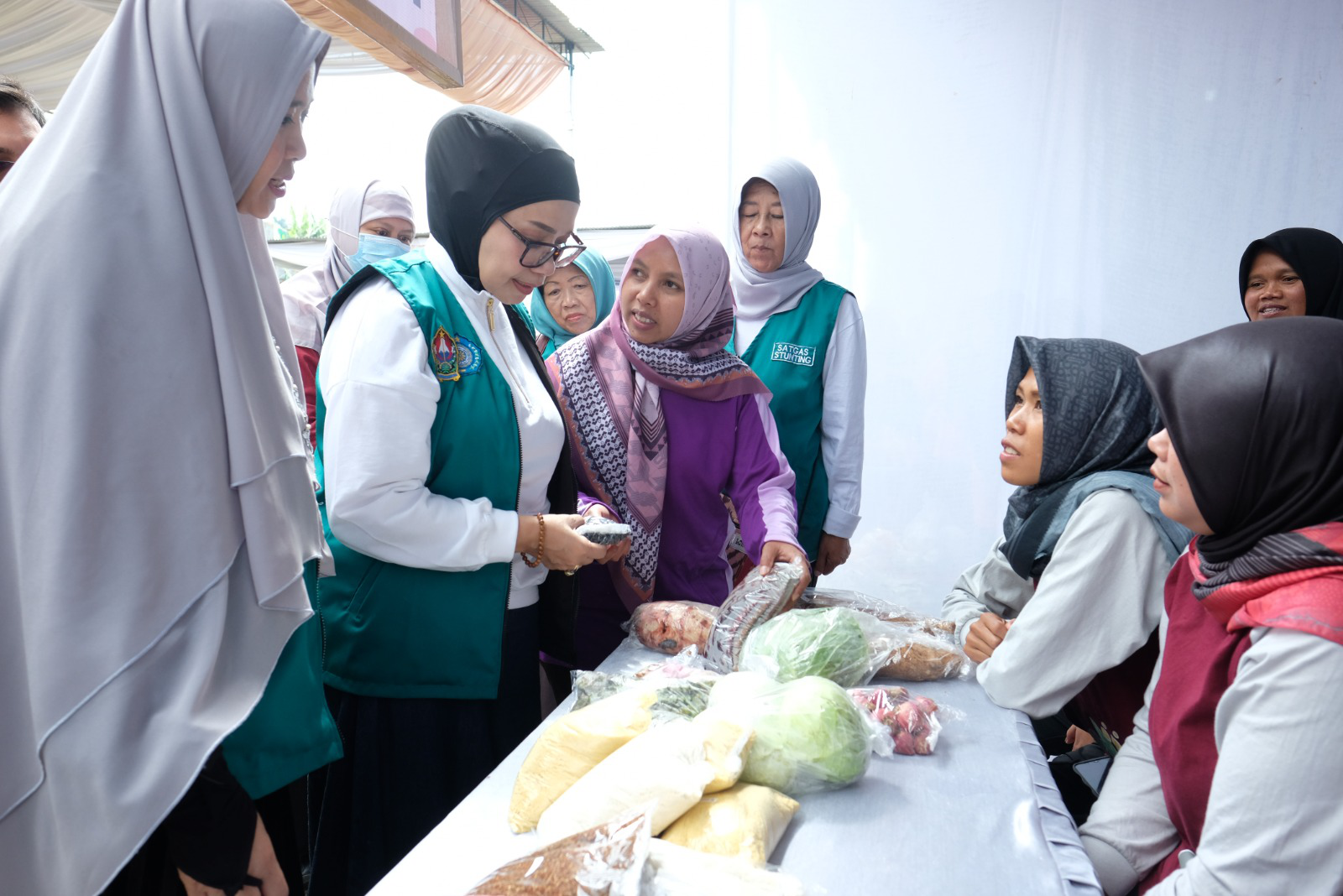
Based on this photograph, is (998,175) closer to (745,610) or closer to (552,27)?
(745,610)

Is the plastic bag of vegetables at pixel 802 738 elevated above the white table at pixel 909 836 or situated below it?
above

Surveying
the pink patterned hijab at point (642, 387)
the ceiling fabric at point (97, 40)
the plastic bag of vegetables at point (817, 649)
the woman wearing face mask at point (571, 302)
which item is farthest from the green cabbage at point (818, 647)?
the ceiling fabric at point (97, 40)

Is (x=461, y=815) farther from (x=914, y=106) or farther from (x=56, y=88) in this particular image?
(x=56, y=88)

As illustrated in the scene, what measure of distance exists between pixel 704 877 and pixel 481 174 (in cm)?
126

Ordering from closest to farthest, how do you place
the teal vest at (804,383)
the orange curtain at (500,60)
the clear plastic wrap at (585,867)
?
the clear plastic wrap at (585,867)
the teal vest at (804,383)
the orange curtain at (500,60)

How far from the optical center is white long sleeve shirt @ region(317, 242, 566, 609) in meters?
1.31

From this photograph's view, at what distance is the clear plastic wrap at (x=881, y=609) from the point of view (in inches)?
68.6

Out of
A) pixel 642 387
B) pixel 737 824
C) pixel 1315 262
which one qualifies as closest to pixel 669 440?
pixel 642 387

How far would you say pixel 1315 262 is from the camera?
269 cm

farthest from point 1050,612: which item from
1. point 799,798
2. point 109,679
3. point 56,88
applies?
point 56,88

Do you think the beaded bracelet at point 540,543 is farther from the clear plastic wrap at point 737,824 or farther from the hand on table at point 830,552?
the hand on table at point 830,552

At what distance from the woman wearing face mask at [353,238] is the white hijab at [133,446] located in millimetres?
2106

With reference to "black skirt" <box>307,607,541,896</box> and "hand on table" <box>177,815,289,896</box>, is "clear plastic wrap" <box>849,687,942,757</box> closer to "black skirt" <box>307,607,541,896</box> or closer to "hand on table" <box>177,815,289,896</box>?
"black skirt" <box>307,607,541,896</box>

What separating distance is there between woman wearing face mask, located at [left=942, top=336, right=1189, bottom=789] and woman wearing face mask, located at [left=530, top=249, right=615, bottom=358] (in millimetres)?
1768
